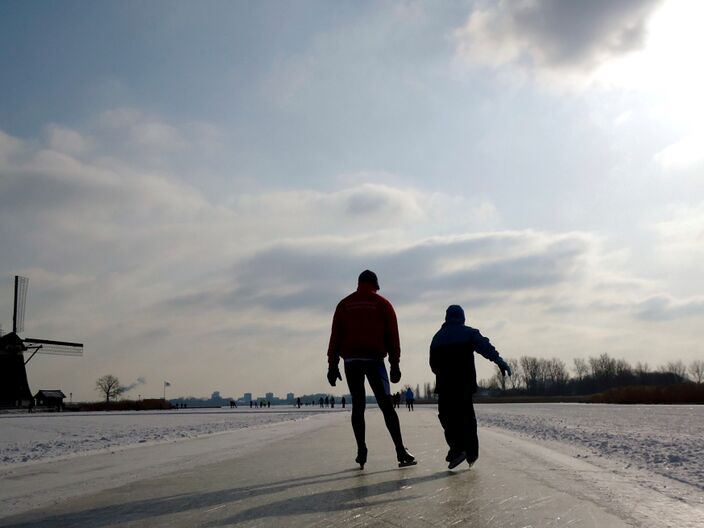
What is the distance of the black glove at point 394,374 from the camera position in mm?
6605

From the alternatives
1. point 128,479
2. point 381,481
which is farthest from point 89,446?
point 381,481

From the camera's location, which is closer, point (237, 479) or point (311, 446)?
point (237, 479)

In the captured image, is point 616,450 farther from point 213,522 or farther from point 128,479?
point 213,522

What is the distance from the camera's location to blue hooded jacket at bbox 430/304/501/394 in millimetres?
6891

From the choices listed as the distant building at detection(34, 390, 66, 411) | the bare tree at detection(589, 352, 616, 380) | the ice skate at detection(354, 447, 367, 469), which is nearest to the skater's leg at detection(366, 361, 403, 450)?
the ice skate at detection(354, 447, 367, 469)

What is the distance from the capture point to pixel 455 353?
694cm

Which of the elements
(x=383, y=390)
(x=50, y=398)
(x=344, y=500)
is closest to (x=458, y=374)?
(x=383, y=390)

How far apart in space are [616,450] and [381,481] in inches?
210

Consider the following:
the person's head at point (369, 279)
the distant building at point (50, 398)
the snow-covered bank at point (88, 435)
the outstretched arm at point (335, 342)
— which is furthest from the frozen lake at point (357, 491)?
the distant building at point (50, 398)

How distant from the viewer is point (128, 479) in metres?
6.54

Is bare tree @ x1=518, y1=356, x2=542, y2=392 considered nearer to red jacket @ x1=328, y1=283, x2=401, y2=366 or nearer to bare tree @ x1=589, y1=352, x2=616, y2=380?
bare tree @ x1=589, y1=352, x2=616, y2=380

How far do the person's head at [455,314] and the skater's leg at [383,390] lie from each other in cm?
91

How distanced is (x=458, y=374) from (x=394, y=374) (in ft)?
2.35

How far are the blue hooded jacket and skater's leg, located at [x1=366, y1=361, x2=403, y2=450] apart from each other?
64 centimetres
